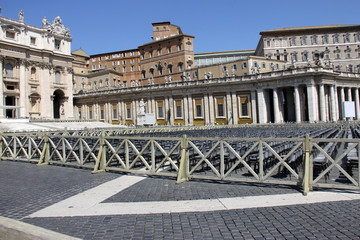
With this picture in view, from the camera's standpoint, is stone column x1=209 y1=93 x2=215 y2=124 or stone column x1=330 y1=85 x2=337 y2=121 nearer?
stone column x1=330 y1=85 x2=337 y2=121

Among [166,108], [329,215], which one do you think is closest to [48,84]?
[166,108]

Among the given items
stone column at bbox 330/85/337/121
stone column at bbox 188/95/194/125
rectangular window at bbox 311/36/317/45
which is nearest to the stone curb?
stone column at bbox 188/95/194/125

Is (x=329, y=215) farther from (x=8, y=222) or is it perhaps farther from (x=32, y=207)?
(x=32, y=207)

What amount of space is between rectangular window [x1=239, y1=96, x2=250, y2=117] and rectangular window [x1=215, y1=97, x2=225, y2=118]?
2.99 meters

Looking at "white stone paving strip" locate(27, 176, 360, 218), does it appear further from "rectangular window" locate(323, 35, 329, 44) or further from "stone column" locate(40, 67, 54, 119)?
"rectangular window" locate(323, 35, 329, 44)

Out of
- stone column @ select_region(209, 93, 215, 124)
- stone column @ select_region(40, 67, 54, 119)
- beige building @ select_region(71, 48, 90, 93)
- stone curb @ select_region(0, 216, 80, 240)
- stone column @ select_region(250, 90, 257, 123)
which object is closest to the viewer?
stone curb @ select_region(0, 216, 80, 240)

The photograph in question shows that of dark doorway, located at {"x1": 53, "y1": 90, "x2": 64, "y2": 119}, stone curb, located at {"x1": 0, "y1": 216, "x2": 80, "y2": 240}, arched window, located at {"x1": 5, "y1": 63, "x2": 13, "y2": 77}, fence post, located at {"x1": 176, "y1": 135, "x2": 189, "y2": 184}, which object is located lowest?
stone curb, located at {"x1": 0, "y1": 216, "x2": 80, "y2": 240}

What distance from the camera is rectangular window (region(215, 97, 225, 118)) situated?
45.3m

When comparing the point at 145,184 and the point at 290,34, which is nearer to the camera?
the point at 145,184

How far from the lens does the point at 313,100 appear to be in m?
38.1

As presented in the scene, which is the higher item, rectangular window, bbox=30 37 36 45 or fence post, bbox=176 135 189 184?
rectangular window, bbox=30 37 36 45

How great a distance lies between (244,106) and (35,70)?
40.5m

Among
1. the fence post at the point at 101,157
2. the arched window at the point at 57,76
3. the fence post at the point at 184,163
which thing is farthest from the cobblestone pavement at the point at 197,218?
the arched window at the point at 57,76

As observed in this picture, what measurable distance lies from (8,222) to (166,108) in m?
46.5
